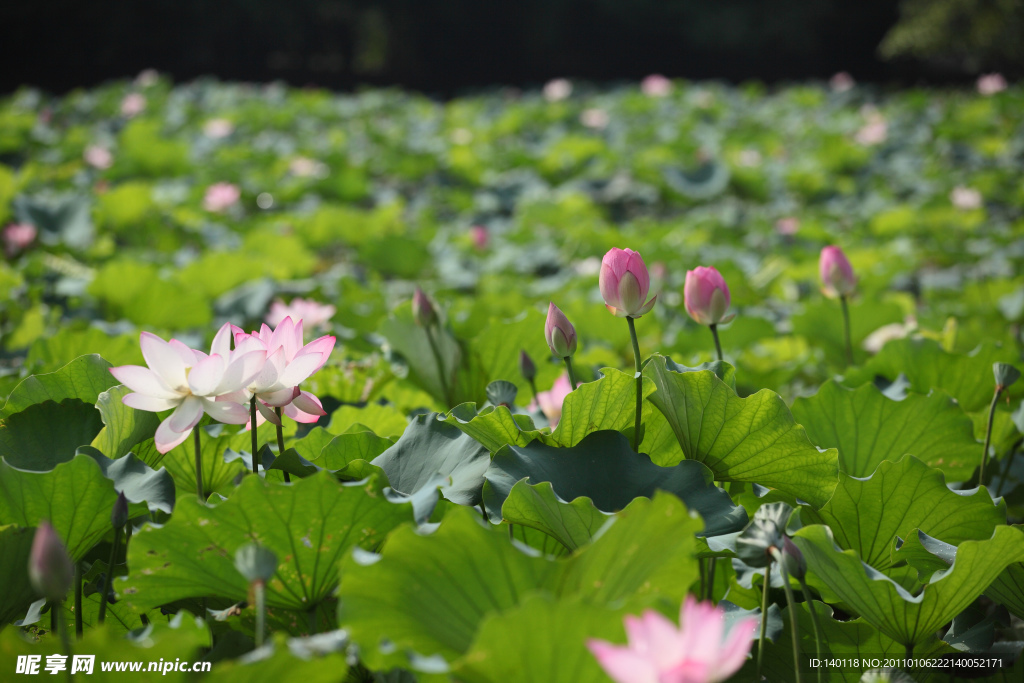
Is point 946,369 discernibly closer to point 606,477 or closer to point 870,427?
point 870,427

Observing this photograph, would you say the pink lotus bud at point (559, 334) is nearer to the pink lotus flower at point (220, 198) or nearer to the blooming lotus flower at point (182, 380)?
the blooming lotus flower at point (182, 380)

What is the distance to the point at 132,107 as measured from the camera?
460cm

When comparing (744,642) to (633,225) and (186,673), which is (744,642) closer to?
(186,673)

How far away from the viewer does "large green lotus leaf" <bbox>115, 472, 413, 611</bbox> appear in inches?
22.7

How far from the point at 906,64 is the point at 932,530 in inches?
548

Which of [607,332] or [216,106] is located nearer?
[607,332]

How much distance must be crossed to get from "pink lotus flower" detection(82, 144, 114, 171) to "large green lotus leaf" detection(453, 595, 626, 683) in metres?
3.41

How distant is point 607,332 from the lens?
1577mm

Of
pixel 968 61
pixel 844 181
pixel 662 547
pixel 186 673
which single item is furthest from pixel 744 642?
pixel 968 61

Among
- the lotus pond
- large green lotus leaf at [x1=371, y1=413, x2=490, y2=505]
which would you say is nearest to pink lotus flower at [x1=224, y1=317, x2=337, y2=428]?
the lotus pond

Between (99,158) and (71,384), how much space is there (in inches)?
114

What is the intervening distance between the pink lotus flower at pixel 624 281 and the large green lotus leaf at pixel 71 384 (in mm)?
523

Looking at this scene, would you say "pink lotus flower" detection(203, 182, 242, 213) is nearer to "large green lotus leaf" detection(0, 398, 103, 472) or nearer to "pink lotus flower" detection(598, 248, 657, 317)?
"large green lotus leaf" detection(0, 398, 103, 472)

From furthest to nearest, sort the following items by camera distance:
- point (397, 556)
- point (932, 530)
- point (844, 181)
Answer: point (844, 181) → point (932, 530) → point (397, 556)
